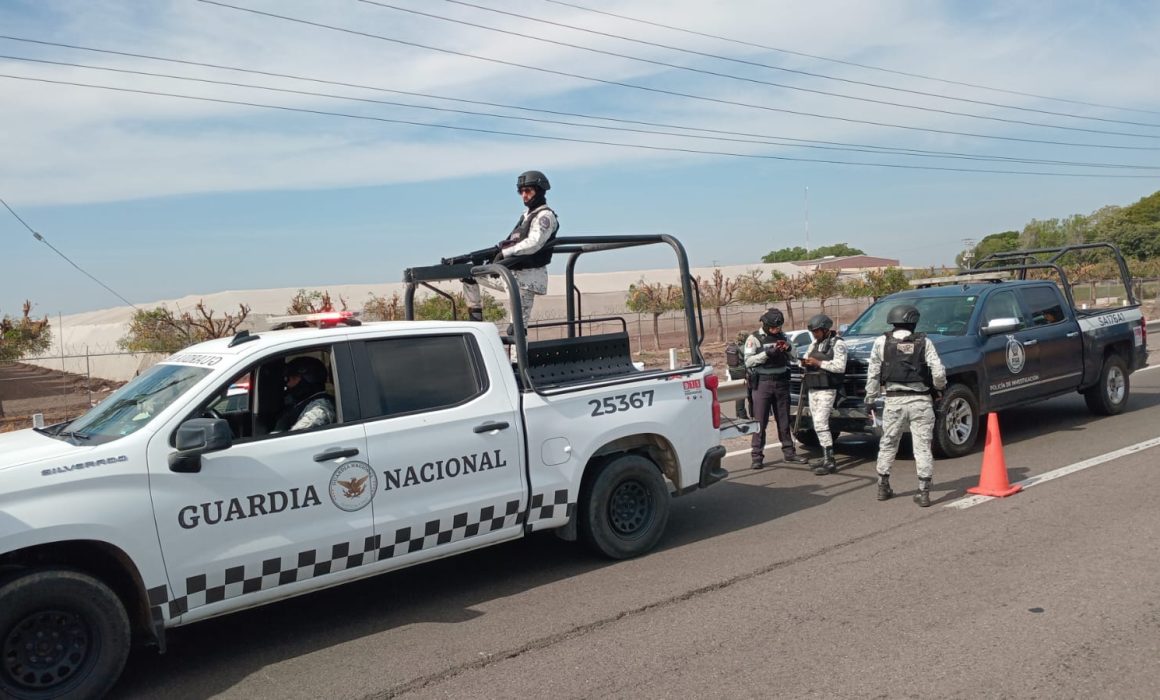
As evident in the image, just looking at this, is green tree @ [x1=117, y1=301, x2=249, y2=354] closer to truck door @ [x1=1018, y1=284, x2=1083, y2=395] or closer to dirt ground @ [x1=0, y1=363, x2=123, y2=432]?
dirt ground @ [x1=0, y1=363, x2=123, y2=432]

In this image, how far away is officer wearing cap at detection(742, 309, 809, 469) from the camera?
932cm

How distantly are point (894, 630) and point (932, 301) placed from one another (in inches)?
259

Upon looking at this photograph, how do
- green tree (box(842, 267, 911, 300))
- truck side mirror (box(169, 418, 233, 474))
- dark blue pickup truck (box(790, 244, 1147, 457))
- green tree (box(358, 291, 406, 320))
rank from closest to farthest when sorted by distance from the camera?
truck side mirror (box(169, 418, 233, 474)) → dark blue pickup truck (box(790, 244, 1147, 457)) → green tree (box(358, 291, 406, 320)) → green tree (box(842, 267, 911, 300))

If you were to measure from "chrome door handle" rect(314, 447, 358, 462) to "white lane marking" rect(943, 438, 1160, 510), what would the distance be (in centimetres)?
502

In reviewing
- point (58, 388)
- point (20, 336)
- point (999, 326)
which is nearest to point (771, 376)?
point (999, 326)

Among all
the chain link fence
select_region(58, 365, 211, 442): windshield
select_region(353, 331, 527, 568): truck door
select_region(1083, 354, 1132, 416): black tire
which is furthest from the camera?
the chain link fence

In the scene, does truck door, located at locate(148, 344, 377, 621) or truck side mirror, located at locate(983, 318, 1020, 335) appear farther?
truck side mirror, located at locate(983, 318, 1020, 335)

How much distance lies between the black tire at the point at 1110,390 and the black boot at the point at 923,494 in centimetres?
537

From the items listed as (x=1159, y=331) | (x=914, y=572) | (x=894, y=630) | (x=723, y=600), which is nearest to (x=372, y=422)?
(x=723, y=600)

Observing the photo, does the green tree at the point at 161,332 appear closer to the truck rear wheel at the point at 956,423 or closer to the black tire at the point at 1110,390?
the truck rear wheel at the point at 956,423

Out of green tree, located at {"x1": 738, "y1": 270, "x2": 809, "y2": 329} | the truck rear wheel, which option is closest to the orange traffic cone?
the truck rear wheel

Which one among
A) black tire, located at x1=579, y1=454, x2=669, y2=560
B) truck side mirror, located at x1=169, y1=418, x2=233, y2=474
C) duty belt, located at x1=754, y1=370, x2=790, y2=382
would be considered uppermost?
truck side mirror, located at x1=169, y1=418, x2=233, y2=474

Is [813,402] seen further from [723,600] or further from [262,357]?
[262,357]

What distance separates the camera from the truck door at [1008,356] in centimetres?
983
